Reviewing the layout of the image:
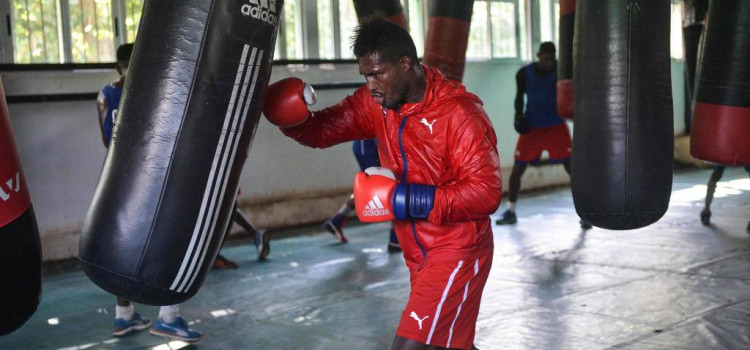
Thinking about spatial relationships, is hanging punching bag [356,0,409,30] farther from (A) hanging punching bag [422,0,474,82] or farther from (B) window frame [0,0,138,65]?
(B) window frame [0,0,138,65]

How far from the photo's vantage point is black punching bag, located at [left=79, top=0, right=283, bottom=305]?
2.46 meters

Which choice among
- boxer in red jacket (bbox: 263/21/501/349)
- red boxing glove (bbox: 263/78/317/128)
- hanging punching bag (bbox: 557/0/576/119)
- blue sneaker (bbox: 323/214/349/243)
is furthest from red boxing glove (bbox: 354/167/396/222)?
blue sneaker (bbox: 323/214/349/243)

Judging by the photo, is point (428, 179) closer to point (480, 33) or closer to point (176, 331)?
point (176, 331)

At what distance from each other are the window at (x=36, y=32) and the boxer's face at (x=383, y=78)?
491cm

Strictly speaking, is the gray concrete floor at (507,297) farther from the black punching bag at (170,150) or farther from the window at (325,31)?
the window at (325,31)

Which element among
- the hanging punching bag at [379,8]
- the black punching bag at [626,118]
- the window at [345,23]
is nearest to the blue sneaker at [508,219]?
the window at [345,23]

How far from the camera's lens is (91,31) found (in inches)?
288

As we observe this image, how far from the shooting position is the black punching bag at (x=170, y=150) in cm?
246

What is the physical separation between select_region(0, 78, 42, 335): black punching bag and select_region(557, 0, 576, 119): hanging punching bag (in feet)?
11.9

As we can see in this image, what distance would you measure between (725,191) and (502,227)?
11.0 ft

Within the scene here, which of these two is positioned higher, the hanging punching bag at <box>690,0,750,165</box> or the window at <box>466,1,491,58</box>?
the window at <box>466,1,491,58</box>

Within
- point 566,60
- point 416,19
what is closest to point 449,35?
point 566,60

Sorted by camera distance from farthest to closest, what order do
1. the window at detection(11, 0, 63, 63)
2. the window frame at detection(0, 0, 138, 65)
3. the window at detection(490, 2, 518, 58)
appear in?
1. the window at detection(490, 2, 518, 58)
2. the window at detection(11, 0, 63, 63)
3. the window frame at detection(0, 0, 138, 65)

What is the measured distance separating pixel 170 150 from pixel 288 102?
0.63 metres
